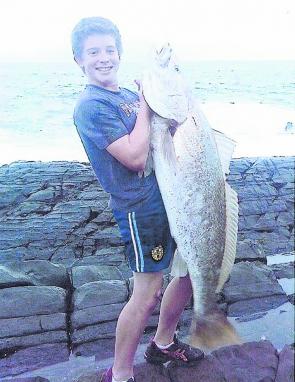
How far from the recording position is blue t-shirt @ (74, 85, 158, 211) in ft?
5.34

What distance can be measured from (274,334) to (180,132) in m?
1.49

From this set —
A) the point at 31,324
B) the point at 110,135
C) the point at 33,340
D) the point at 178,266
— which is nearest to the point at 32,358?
the point at 33,340

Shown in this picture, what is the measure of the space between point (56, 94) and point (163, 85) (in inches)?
746

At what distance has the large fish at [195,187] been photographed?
167 cm

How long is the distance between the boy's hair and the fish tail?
120cm

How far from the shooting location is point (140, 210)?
69.2 inches

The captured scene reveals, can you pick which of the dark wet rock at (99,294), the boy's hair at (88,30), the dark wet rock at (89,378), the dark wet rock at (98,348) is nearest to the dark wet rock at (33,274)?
the dark wet rock at (99,294)

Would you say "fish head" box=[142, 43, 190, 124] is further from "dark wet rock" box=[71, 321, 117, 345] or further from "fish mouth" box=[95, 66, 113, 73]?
"dark wet rock" box=[71, 321, 117, 345]

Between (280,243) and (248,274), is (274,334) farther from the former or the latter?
(280,243)

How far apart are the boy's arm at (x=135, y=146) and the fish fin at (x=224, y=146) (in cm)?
32

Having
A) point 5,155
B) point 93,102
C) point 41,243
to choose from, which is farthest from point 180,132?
point 5,155

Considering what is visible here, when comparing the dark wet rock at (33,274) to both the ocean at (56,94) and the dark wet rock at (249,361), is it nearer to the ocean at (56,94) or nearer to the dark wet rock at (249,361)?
the dark wet rock at (249,361)

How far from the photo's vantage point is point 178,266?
6.10ft

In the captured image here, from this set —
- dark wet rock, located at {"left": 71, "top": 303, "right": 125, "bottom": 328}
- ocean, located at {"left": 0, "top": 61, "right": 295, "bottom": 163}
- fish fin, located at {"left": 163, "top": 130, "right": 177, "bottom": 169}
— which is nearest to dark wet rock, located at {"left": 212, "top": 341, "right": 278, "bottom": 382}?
dark wet rock, located at {"left": 71, "top": 303, "right": 125, "bottom": 328}
